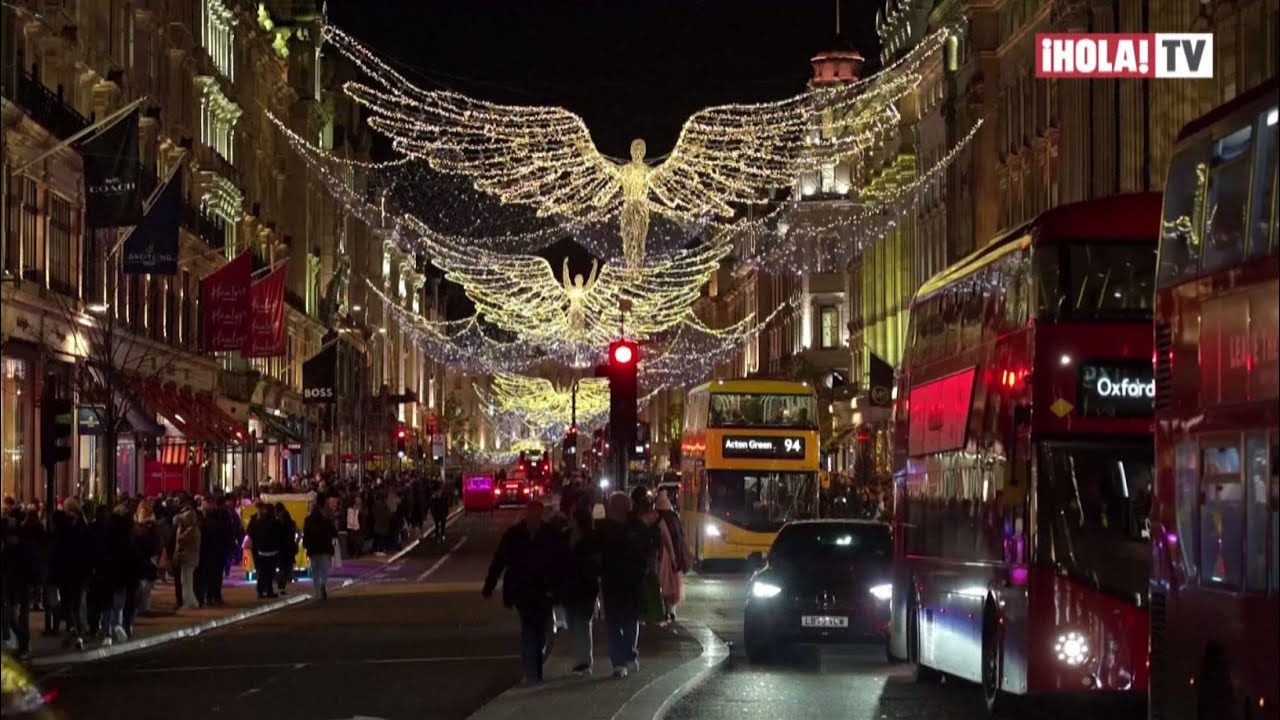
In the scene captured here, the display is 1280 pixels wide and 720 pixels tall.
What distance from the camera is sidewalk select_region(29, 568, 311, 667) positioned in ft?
91.1

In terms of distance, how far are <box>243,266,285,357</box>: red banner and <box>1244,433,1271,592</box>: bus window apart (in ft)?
133

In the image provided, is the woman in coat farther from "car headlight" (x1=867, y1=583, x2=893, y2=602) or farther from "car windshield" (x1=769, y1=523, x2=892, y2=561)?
"car headlight" (x1=867, y1=583, x2=893, y2=602)

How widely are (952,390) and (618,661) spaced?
430cm

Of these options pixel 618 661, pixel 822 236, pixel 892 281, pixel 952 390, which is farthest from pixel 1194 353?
pixel 822 236

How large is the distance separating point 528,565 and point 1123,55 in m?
6.82

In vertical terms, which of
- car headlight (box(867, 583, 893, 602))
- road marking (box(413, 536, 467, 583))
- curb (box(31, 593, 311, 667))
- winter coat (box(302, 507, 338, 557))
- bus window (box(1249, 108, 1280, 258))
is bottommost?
road marking (box(413, 536, 467, 583))

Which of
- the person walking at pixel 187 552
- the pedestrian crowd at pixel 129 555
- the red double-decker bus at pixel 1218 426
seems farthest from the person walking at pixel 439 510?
the red double-decker bus at pixel 1218 426

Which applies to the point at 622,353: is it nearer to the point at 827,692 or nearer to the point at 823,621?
the point at 823,621

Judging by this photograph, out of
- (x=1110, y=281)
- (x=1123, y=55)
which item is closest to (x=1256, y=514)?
(x=1110, y=281)

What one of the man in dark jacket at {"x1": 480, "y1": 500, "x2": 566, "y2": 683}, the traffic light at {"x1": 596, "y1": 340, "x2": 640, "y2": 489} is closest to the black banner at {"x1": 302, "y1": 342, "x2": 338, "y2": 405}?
the traffic light at {"x1": 596, "y1": 340, "x2": 640, "y2": 489}

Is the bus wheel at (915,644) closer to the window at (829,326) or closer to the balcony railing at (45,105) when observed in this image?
the balcony railing at (45,105)

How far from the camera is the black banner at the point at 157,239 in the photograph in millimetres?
39938

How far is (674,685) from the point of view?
21.7 m

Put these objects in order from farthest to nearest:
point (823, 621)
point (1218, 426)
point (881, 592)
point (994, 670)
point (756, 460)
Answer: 1. point (756, 460)
2. point (881, 592)
3. point (823, 621)
4. point (994, 670)
5. point (1218, 426)
